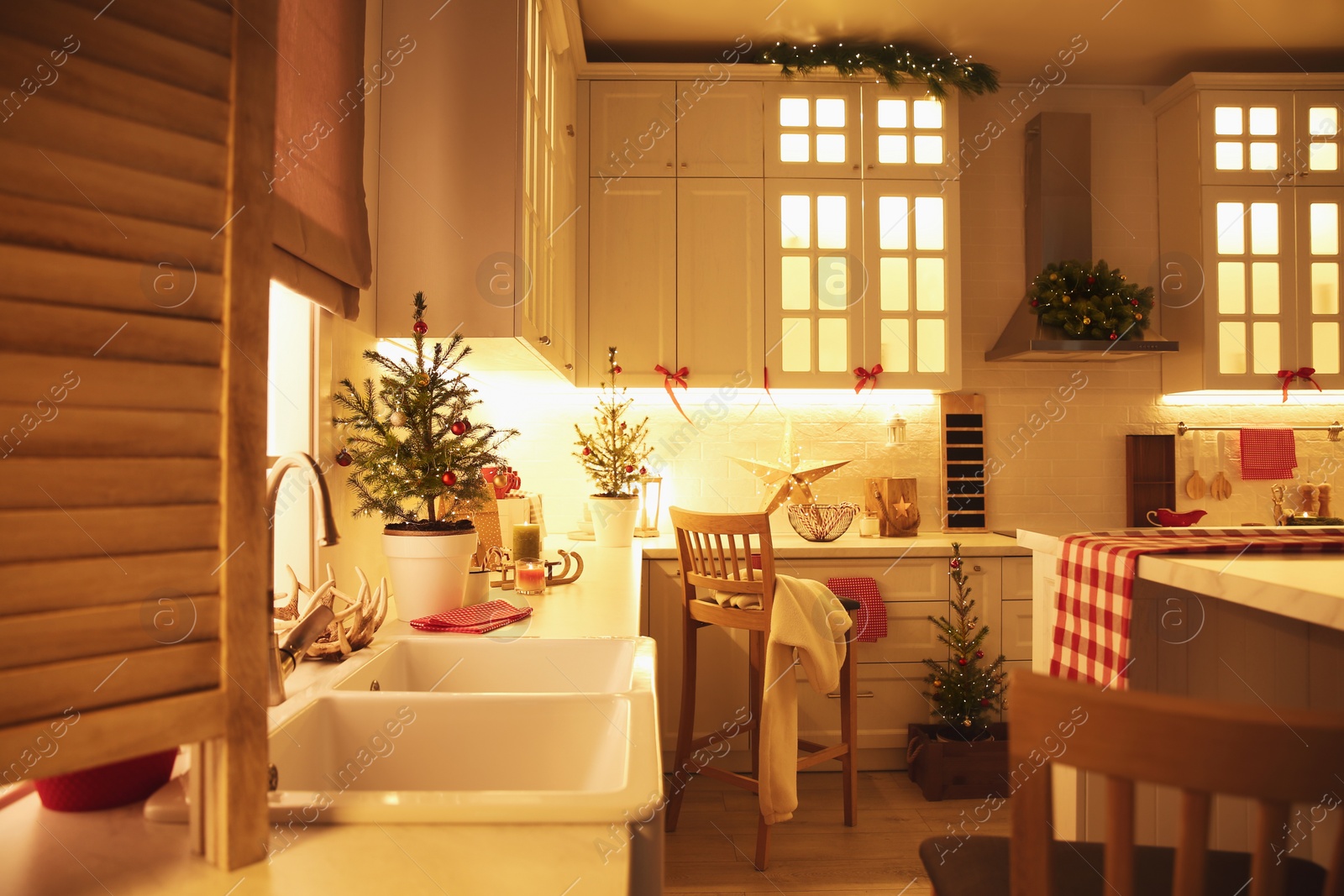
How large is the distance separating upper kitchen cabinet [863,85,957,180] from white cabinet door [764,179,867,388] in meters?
0.18

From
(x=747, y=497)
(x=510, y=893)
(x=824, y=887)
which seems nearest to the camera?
(x=510, y=893)

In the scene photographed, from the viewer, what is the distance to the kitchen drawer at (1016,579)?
10.2 feet

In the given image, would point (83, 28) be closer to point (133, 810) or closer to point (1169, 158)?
point (133, 810)

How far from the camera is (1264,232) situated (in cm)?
340

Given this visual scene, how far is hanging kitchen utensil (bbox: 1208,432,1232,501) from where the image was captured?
365 cm

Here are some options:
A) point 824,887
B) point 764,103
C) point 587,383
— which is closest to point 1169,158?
point 764,103

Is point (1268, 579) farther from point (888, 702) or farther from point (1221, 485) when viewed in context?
point (1221, 485)

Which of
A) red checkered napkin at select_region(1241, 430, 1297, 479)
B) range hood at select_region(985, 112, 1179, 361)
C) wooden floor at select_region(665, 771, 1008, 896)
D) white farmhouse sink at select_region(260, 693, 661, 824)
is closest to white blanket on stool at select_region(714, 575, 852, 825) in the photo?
wooden floor at select_region(665, 771, 1008, 896)

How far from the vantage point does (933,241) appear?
133 inches

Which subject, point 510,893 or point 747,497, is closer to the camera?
point 510,893

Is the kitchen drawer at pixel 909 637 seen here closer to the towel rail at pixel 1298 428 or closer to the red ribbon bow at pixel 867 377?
the red ribbon bow at pixel 867 377

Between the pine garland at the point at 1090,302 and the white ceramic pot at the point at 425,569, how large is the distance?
112 inches

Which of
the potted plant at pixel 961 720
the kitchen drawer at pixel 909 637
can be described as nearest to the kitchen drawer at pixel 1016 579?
the potted plant at pixel 961 720

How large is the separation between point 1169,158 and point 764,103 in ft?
6.29
